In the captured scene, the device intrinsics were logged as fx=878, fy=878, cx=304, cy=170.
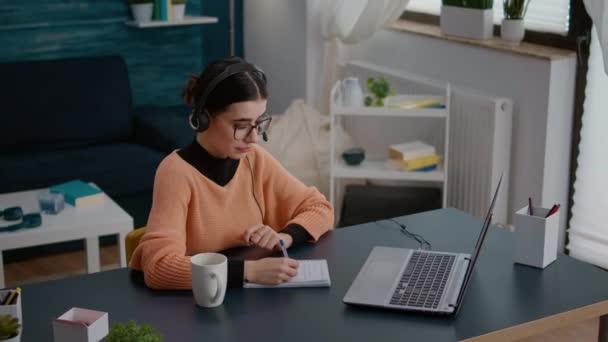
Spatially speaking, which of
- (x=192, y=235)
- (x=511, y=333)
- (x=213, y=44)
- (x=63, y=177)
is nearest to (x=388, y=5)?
(x=213, y=44)

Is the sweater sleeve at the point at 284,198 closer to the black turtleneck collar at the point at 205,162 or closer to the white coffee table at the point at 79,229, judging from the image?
the black turtleneck collar at the point at 205,162

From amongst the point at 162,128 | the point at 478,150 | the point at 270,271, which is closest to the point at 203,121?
the point at 270,271

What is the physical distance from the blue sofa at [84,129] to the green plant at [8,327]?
2526mm

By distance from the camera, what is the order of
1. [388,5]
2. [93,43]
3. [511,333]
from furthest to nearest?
[93,43] < [388,5] < [511,333]

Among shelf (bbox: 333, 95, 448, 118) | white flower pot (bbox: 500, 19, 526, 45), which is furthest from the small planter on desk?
white flower pot (bbox: 500, 19, 526, 45)

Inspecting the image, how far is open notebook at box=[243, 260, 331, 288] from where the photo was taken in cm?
202

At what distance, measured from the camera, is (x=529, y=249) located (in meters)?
2.14

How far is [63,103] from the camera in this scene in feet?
15.3

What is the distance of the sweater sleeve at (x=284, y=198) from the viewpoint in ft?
8.03

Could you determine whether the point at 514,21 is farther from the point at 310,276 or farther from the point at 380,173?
the point at 310,276

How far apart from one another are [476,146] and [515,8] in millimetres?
640

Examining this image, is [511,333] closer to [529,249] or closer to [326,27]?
[529,249]

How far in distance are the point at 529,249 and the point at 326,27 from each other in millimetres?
2795

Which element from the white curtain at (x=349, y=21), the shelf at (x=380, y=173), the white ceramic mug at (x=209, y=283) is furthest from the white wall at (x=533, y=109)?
the white ceramic mug at (x=209, y=283)
